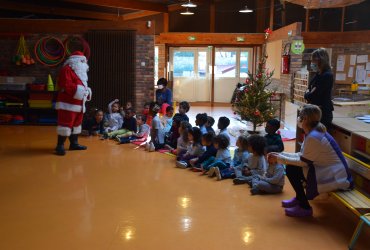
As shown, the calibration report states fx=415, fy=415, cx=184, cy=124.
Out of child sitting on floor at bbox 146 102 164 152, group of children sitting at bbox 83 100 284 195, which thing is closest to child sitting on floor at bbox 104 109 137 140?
group of children sitting at bbox 83 100 284 195

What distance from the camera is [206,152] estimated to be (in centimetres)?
569

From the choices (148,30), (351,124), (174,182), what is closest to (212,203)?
(174,182)

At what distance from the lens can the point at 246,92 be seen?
7918mm

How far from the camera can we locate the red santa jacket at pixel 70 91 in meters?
6.50

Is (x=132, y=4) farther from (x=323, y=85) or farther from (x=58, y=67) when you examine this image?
(x=323, y=85)

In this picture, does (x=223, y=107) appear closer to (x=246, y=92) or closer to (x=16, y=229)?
(x=246, y=92)

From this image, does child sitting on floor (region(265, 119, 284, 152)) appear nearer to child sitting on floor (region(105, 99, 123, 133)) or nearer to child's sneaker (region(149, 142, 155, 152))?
child's sneaker (region(149, 142, 155, 152))

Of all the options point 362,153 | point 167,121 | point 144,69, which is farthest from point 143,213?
point 144,69

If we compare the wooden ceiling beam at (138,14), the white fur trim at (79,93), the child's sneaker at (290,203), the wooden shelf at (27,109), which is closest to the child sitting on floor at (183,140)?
the white fur trim at (79,93)

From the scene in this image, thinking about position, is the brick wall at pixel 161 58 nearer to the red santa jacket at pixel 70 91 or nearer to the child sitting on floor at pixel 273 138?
the red santa jacket at pixel 70 91

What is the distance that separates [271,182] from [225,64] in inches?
398

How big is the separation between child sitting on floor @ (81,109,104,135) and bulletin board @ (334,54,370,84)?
7.63 m

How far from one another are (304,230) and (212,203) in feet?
3.42

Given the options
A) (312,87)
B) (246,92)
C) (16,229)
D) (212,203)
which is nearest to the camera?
(16,229)
